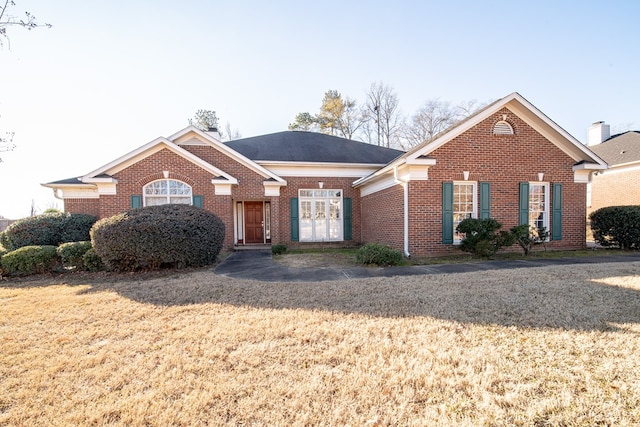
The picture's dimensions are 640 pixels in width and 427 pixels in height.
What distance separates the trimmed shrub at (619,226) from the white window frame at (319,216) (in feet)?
34.4

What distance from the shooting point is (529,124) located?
1038cm

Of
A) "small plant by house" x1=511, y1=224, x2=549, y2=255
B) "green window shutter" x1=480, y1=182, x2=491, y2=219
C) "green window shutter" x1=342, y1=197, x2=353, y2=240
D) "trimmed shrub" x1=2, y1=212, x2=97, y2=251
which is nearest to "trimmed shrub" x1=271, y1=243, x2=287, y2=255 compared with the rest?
"green window shutter" x1=342, y1=197, x2=353, y2=240

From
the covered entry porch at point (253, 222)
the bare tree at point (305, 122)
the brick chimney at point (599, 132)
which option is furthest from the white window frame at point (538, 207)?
the bare tree at point (305, 122)

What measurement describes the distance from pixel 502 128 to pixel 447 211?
3670mm

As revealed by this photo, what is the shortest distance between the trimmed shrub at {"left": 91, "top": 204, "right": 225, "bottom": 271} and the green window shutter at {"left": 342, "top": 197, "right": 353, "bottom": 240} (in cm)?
724

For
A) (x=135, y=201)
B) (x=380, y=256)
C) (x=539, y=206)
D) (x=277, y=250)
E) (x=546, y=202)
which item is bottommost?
(x=277, y=250)

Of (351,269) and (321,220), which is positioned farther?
(321,220)

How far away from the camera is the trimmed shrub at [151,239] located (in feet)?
25.0

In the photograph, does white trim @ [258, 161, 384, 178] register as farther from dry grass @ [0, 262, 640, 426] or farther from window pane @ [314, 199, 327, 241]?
dry grass @ [0, 262, 640, 426]

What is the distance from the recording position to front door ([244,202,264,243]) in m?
15.0

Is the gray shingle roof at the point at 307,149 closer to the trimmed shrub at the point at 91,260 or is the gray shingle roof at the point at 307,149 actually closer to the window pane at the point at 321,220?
the window pane at the point at 321,220

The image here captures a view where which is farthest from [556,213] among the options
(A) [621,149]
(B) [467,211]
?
(A) [621,149]

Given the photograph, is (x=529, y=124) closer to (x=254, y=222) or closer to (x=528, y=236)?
(x=528, y=236)

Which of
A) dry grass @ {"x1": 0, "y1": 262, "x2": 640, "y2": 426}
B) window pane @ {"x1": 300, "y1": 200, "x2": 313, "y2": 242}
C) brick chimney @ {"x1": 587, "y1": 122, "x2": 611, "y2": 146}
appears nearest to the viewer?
dry grass @ {"x1": 0, "y1": 262, "x2": 640, "y2": 426}
